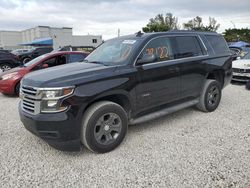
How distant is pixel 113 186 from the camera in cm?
290

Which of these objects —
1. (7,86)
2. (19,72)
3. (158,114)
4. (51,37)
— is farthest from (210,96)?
(51,37)

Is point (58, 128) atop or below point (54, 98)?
below

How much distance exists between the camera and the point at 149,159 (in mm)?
3480

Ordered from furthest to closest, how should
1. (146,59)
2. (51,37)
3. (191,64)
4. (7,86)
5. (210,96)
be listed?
(51,37) → (7,86) → (210,96) → (191,64) → (146,59)

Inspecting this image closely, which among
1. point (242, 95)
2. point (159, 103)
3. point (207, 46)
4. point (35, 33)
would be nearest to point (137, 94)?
point (159, 103)

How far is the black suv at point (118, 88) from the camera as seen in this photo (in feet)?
10.7

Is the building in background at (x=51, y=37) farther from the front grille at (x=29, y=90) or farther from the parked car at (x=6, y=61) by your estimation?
the front grille at (x=29, y=90)

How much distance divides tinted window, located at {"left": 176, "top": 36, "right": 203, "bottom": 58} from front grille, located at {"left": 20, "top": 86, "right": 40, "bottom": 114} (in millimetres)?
2781

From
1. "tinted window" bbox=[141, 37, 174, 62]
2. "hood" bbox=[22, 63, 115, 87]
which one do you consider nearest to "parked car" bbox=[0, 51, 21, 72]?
"hood" bbox=[22, 63, 115, 87]

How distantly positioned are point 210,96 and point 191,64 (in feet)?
3.63

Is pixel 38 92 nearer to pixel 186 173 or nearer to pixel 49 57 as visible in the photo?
pixel 186 173

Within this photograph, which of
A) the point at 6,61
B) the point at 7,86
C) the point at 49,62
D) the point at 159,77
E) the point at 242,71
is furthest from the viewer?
the point at 6,61

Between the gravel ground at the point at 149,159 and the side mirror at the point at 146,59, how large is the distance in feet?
4.39

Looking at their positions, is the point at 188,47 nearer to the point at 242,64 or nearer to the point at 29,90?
the point at 29,90
